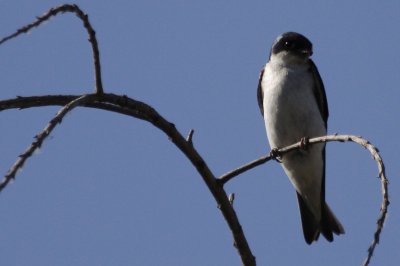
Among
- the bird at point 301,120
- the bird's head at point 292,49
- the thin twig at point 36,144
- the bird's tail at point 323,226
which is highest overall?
the bird's head at point 292,49

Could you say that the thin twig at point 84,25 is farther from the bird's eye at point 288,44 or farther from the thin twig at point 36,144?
the bird's eye at point 288,44

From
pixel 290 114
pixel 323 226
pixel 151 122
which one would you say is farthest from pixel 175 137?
pixel 323 226

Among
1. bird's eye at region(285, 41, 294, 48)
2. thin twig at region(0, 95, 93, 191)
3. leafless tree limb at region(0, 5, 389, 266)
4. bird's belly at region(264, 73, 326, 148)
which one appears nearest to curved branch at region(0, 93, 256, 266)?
leafless tree limb at region(0, 5, 389, 266)

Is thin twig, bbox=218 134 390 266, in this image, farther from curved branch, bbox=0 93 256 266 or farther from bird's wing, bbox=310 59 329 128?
bird's wing, bbox=310 59 329 128

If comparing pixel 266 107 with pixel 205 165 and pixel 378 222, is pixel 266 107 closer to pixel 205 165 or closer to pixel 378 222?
pixel 205 165

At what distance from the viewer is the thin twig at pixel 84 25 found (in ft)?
6.16

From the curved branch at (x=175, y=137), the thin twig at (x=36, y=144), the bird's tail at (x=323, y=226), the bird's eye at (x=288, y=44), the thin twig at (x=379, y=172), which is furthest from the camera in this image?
the bird's eye at (x=288, y=44)

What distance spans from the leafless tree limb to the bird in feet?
7.15

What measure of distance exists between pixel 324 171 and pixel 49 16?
13.2 feet

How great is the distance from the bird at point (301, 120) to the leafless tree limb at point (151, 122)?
218 cm

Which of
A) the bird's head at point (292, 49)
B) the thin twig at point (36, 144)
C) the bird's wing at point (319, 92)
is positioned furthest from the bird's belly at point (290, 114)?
the thin twig at point (36, 144)

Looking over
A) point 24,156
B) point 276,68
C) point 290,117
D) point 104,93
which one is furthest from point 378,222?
point 276,68

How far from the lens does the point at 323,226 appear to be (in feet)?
16.8

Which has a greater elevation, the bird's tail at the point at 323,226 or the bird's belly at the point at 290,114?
the bird's belly at the point at 290,114
